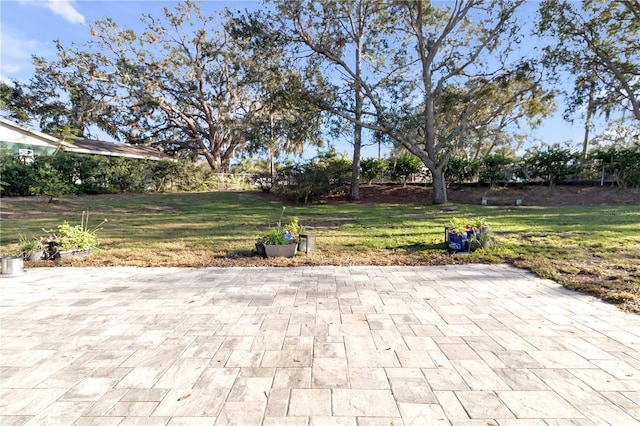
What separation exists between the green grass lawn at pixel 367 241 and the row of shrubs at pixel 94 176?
1.41m

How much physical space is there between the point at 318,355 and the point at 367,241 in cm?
438

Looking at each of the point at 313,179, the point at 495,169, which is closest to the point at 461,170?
the point at 495,169

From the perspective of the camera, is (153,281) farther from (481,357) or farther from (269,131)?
(269,131)

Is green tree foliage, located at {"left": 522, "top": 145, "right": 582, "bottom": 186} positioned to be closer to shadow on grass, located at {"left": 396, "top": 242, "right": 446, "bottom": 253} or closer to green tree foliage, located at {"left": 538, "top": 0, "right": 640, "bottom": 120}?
green tree foliage, located at {"left": 538, "top": 0, "right": 640, "bottom": 120}

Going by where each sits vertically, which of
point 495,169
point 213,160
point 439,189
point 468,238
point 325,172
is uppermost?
point 213,160

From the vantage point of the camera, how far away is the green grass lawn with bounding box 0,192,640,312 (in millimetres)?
4508

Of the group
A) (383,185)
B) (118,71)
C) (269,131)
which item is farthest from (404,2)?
(118,71)

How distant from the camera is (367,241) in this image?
6.59 metres

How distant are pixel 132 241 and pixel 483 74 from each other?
15.2 m

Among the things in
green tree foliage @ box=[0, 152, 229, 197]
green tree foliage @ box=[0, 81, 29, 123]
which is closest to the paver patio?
green tree foliage @ box=[0, 152, 229, 197]

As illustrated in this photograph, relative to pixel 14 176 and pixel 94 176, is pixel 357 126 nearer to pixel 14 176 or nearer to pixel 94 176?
pixel 94 176

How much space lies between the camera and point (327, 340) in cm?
257

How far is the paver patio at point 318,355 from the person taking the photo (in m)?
1.76

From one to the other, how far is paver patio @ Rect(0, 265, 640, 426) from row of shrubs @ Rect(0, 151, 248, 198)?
10.8m
